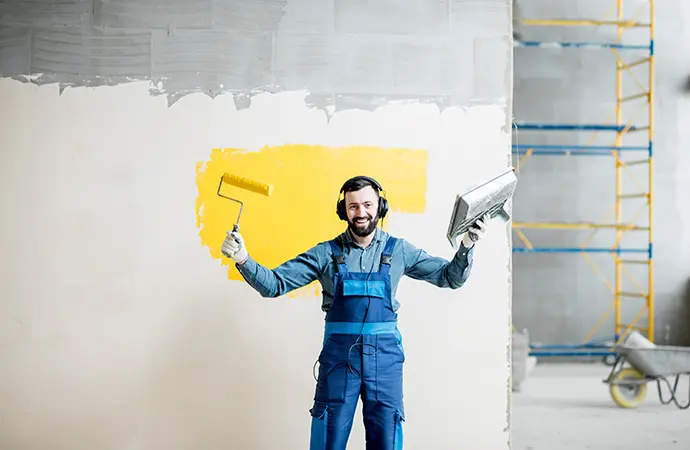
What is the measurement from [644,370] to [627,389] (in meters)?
0.19

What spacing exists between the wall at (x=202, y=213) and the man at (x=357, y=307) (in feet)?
1.95

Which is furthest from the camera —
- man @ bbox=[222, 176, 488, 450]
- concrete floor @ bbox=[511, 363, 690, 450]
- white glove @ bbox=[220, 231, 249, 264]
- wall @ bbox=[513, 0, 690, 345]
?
wall @ bbox=[513, 0, 690, 345]

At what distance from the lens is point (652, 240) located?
24.1ft

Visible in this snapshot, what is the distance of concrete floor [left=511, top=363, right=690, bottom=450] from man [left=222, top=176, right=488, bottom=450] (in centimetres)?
173

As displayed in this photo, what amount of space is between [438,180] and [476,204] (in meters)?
0.78

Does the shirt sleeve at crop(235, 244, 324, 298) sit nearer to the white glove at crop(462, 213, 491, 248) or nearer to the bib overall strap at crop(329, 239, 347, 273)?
the bib overall strap at crop(329, 239, 347, 273)

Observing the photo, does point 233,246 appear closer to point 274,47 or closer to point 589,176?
point 274,47

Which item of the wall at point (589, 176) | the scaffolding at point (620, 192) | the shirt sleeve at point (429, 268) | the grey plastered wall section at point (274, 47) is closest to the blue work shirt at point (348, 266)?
the shirt sleeve at point (429, 268)

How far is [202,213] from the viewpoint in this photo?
3.23 meters

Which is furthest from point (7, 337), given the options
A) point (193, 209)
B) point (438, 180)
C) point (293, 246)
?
point (438, 180)

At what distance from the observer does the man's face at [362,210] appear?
103 inches

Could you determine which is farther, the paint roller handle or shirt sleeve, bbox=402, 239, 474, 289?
shirt sleeve, bbox=402, 239, 474, 289

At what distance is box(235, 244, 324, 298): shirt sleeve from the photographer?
2533 millimetres

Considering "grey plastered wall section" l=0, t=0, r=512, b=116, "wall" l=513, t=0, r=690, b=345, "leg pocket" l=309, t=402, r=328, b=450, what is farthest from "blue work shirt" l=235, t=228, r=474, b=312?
"wall" l=513, t=0, r=690, b=345
